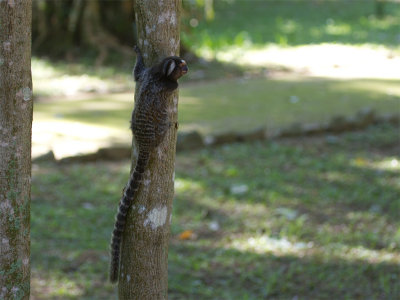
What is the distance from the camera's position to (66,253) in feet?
13.7

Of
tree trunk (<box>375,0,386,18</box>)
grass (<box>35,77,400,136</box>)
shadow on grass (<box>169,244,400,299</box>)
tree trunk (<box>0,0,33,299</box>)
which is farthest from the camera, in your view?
tree trunk (<box>375,0,386,18</box>)

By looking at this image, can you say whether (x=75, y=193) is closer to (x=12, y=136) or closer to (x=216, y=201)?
(x=216, y=201)

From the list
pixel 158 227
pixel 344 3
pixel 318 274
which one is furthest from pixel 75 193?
pixel 344 3

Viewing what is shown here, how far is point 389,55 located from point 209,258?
720 cm

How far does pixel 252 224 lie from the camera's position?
15.3ft

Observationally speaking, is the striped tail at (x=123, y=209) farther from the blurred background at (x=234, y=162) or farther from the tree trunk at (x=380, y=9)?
the tree trunk at (x=380, y=9)

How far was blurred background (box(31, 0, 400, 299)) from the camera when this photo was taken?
13.2 feet

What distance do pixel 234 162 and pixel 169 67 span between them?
11.8ft

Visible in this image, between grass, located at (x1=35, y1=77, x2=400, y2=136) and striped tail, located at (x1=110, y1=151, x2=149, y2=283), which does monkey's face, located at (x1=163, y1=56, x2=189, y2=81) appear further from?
grass, located at (x1=35, y1=77, x2=400, y2=136)

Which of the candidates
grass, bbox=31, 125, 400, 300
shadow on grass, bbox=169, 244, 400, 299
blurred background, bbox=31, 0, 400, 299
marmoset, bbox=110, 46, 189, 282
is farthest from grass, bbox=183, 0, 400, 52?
marmoset, bbox=110, 46, 189, 282

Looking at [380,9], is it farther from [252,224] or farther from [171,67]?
[171,67]

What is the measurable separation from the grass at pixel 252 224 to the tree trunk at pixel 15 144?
1449 millimetres

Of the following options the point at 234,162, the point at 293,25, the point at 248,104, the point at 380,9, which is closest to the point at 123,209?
the point at 234,162

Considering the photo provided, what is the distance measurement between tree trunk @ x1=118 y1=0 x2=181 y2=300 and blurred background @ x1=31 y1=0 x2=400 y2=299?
1225 millimetres
